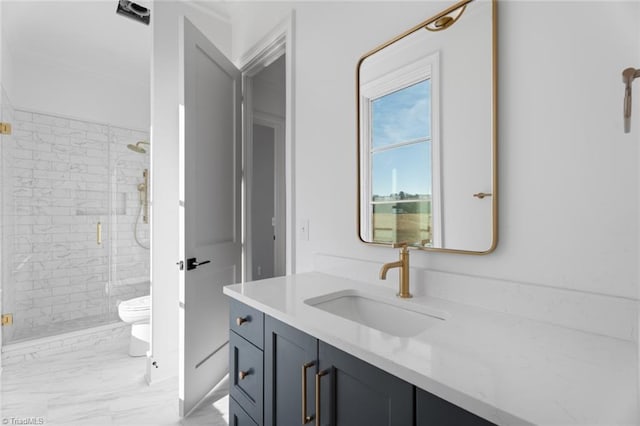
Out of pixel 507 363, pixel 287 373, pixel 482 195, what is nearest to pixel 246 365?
pixel 287 373

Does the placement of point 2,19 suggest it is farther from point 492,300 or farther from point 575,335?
point 575,335

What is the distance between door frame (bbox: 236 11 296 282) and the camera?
6.23 feet

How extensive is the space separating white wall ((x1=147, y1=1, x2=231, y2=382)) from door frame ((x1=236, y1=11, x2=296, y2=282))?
1.62 ft

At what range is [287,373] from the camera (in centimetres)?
102

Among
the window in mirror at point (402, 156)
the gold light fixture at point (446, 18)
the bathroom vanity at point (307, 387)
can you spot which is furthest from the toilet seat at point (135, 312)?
the gold light fixture at point (446, 18)

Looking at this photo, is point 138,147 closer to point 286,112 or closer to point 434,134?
point 286,112

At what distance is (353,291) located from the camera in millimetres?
1281

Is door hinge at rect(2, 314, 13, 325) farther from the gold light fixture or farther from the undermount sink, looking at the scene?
the gold light fixture

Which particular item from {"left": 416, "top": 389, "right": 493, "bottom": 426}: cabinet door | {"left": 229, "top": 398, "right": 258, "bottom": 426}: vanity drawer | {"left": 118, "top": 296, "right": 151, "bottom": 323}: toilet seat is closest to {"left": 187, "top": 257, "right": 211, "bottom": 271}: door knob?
{"left": 229, "top": 398, "right": 258, "bottom": 426}: vanity drawer

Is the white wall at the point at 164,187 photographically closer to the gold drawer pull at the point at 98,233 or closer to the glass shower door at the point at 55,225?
the glass shower door at the point at 55,225

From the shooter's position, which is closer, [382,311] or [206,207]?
[382,311]

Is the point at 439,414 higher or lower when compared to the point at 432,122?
lower

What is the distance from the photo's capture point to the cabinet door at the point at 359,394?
2.21 ft

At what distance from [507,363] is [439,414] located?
0.18 m
